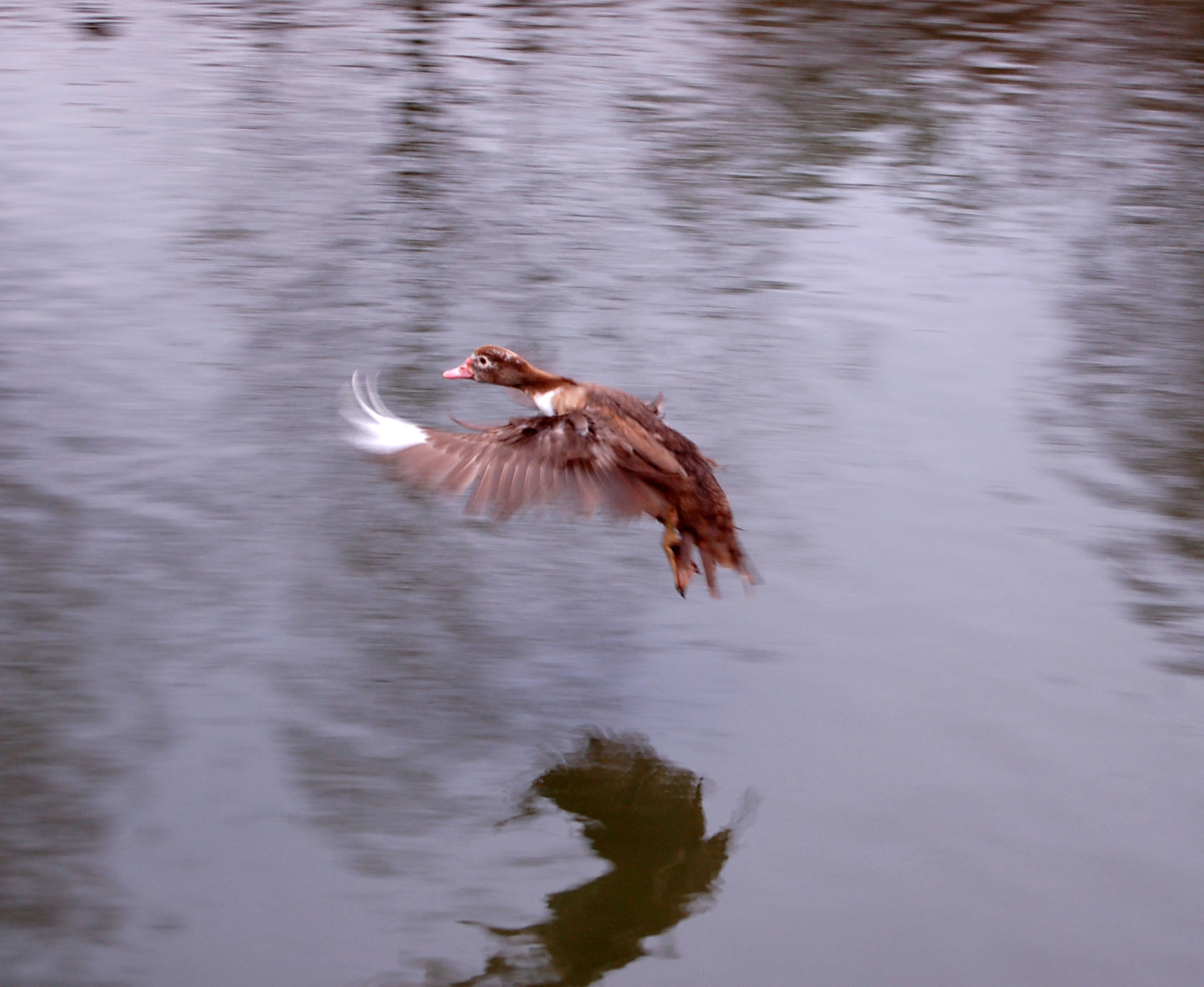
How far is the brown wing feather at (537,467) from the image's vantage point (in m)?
4.51

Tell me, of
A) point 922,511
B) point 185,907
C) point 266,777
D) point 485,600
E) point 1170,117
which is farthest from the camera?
point 1170,117

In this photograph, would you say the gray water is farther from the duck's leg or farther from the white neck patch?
the white neck patch

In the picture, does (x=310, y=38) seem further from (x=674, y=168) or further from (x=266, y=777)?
(x=266, y=777)

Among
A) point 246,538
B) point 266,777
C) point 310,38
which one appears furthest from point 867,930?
point 310,38

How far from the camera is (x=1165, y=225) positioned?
8883mm

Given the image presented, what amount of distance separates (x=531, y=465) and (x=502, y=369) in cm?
115

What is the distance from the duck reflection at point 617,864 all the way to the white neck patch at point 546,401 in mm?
1417

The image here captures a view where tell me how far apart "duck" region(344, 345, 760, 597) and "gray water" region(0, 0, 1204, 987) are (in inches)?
19.5

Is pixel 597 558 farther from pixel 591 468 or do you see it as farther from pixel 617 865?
pixel 617 865

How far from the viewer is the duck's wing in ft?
14.8

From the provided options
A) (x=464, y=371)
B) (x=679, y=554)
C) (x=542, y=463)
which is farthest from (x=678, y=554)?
(x=464, y=371)

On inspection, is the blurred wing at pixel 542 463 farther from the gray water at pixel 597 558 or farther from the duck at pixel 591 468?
the gray water at pixel 597 558

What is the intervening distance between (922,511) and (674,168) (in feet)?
13.6

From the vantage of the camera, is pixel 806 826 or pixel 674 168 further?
pixel 674 168
